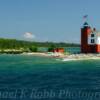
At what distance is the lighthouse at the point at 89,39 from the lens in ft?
280

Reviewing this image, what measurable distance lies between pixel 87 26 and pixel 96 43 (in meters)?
4.88

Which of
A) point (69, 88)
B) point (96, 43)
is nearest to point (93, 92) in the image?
point (69, 88)

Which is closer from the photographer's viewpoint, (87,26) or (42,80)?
(42,80)

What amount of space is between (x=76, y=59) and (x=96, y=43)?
11.9 meters

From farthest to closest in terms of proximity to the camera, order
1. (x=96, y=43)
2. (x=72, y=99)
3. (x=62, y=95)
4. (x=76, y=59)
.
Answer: (x=96, y=43) → (x=76, y=59) → (x=62, y=95) → (x=72, y=99)

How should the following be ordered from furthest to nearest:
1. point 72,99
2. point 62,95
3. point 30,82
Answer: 1. point 30,82
2. point 62,95
3. point 72,99

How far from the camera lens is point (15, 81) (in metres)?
36.3

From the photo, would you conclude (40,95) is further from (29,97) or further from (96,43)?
(96,43)

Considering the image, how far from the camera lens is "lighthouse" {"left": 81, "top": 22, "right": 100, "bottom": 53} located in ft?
280

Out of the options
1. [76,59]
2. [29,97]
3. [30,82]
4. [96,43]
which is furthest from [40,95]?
[96,43]

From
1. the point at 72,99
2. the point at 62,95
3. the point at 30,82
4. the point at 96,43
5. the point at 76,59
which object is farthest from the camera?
the point at 96,43

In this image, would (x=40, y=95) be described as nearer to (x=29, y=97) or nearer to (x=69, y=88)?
(x=29, y=97)

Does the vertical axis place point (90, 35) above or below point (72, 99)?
above

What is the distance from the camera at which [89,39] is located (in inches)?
3396
